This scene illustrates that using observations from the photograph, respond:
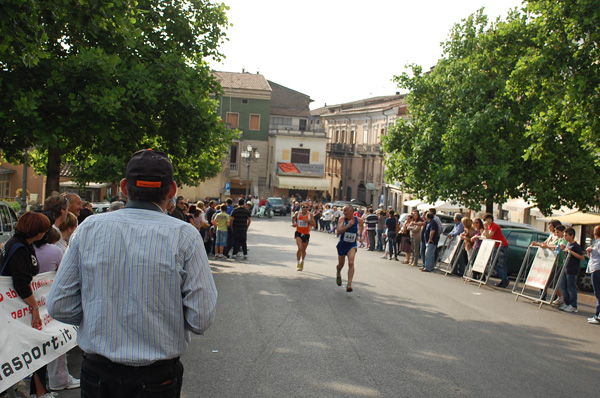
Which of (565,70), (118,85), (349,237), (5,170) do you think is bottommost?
(349,237)

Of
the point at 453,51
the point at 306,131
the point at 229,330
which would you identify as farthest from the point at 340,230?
the point at 306,131

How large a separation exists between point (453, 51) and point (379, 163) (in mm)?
36892

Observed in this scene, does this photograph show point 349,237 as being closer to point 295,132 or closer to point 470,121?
point 470,121

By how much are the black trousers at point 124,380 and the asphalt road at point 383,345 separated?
3072mm

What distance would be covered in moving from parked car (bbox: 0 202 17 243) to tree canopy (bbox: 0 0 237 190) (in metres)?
1.92

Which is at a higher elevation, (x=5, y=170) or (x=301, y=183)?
(x=301, y=183)

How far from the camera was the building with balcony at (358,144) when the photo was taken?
6544 cm

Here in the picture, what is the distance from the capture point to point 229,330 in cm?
923

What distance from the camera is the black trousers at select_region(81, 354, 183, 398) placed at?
318cm

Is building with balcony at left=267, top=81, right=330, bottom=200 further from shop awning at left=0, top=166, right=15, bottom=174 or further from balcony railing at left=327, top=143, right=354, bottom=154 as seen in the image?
shop awning at left=0, top=166, right=15, bottom=174

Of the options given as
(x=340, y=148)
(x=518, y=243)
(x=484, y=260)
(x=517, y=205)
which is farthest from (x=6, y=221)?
(x=340, y=148)

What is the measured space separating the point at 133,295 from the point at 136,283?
2.4 inches

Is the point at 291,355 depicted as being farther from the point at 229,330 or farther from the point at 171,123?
the point at 171,123

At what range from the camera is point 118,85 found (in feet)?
51.5
